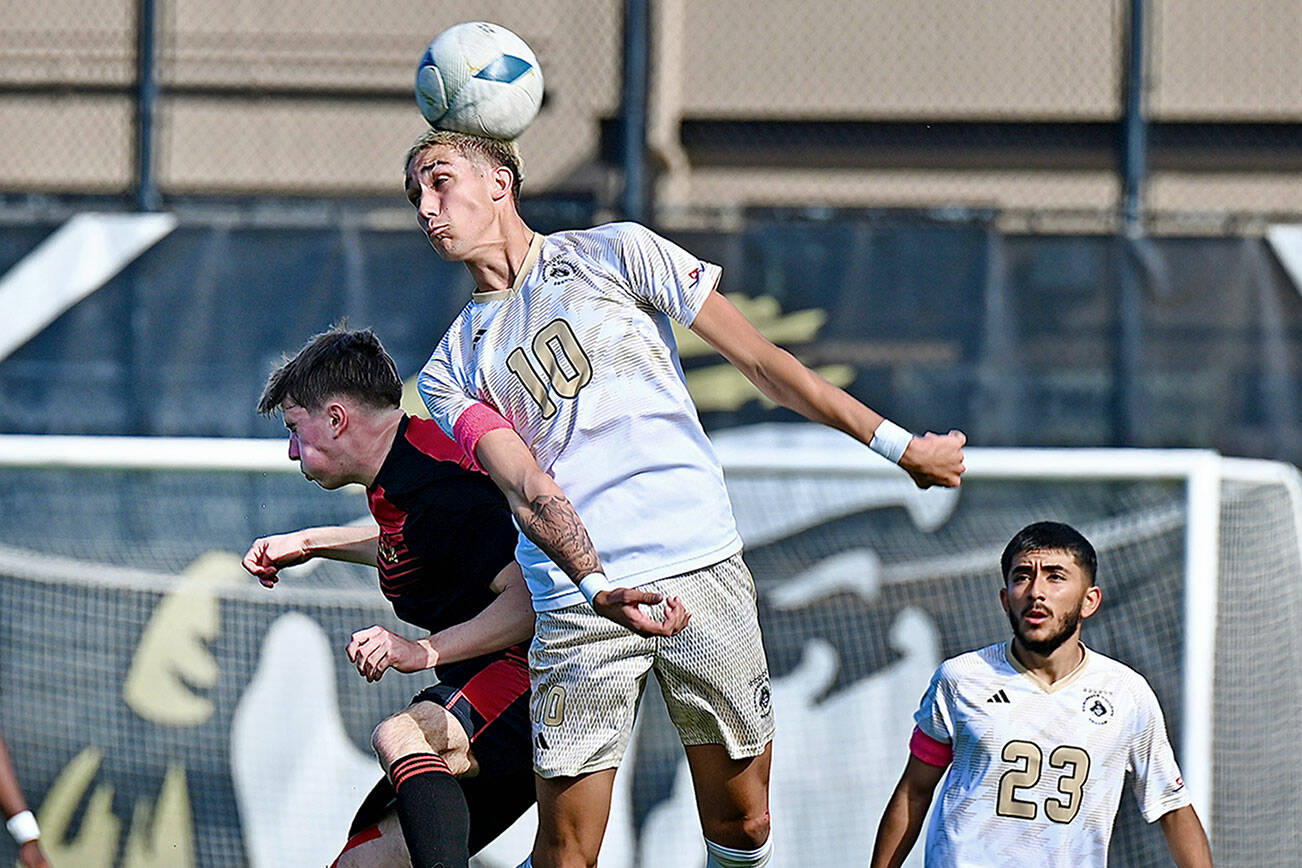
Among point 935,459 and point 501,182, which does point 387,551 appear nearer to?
point 501,182

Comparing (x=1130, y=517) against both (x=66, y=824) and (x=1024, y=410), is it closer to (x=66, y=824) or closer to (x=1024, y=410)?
(x=1024, y=410)

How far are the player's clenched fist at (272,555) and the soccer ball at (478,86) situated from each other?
96 cm

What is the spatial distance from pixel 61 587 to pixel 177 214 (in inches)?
62.1

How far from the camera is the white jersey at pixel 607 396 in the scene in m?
2.90

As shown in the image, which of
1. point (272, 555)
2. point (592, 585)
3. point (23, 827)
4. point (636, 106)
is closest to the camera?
point (592, 585)

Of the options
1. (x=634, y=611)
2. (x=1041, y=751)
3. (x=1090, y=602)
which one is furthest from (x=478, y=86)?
(x=1041, y=751)

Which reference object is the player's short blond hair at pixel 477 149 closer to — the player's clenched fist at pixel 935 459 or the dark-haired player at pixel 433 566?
the dark-haired player at pixel 433 566

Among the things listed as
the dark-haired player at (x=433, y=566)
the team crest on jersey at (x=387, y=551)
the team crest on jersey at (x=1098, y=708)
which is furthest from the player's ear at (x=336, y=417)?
the team crest on jersey at (x=1098, y=708)

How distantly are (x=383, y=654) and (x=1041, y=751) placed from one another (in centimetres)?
166

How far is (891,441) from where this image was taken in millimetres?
2748

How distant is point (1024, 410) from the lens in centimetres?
570

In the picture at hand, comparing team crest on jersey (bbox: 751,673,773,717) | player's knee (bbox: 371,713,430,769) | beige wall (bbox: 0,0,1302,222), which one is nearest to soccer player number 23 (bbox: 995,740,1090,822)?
team crest on jersey (bbox: 751,673,773,717)

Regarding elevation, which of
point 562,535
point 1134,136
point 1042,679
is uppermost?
point 1134,136

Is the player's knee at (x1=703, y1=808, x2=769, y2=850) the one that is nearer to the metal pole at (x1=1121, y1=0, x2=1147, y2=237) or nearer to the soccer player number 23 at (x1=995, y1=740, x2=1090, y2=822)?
the soccer player number 23 at (x1=995, y1=740, x2=1090, y2=822)
